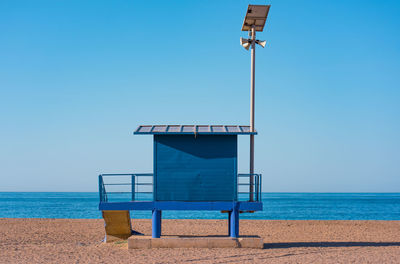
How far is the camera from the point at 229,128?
51.8 feet

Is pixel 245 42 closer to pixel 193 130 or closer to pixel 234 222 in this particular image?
pixel 193 130

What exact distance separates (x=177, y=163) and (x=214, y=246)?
10.4ft

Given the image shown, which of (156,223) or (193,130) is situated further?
(156,223)

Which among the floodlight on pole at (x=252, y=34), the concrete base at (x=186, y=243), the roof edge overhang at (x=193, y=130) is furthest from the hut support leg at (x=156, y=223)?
the floodlight on pole at (x=252, y=34)

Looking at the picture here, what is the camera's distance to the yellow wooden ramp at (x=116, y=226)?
18062 mm

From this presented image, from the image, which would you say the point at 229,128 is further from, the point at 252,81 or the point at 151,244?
the point at 151,244

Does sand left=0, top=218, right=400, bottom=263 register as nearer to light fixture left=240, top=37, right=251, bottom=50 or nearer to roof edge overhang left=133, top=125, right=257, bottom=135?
roof edge overhang left=133, top=125, right=257, bottom=135

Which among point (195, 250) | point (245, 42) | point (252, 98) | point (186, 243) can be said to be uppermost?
point (245, 42)

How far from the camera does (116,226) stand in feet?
59.8

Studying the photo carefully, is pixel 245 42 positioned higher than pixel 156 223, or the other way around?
pixel 245 42

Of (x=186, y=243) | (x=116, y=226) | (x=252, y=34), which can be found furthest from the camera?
(x=116, y=226)

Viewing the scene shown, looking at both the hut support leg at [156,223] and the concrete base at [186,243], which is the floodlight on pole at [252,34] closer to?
the concrete base at [186,243]

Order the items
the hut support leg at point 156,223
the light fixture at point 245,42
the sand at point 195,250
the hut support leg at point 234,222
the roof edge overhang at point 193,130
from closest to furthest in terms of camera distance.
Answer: the sand at point 195,250 → the roof edge overhang at point 193,130 → the hut support leg at point 234,222 → the hut support leg at point 156,223 → the light fixture at point 245,42

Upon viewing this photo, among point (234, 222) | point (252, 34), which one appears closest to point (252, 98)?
point (252, 34)
